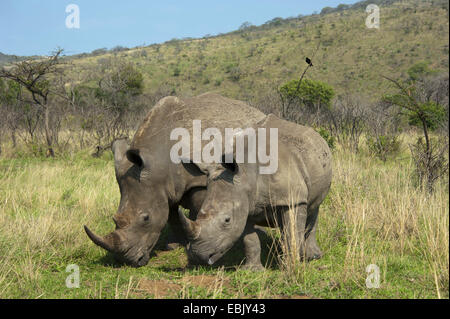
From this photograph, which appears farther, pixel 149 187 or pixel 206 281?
pixel 149 187

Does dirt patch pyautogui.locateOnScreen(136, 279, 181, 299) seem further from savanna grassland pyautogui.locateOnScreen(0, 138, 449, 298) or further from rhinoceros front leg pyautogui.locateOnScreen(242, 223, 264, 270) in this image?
rhinoceros front leg pyautogui.locateOnScreen(242, 223, 264, 270)

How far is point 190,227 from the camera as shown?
4480 mm

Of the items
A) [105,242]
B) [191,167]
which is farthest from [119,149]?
[105,242]

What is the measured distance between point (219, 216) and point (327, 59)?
42201 mm

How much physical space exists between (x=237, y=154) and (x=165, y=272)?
1629 mm

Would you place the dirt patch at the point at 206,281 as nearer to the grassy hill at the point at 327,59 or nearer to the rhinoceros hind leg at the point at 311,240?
the rhinoceros hind leg at the point at 311,240

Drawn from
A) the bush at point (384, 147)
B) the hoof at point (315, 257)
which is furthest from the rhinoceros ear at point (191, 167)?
the bush at point (384, 147)

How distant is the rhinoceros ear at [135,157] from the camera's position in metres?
5.44

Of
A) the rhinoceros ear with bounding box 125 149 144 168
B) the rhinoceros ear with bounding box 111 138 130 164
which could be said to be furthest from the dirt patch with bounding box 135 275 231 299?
the rhinoceros ear with bounding box 111 138 130 164

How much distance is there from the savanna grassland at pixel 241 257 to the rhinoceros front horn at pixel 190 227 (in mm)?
473

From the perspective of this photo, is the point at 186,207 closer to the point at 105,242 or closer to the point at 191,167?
the point at 191,167

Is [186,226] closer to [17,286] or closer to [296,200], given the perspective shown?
[296,200]

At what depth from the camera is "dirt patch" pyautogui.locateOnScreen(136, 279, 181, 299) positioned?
442cm

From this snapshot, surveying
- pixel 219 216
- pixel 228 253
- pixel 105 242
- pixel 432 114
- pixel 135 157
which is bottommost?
pixel 228 253
